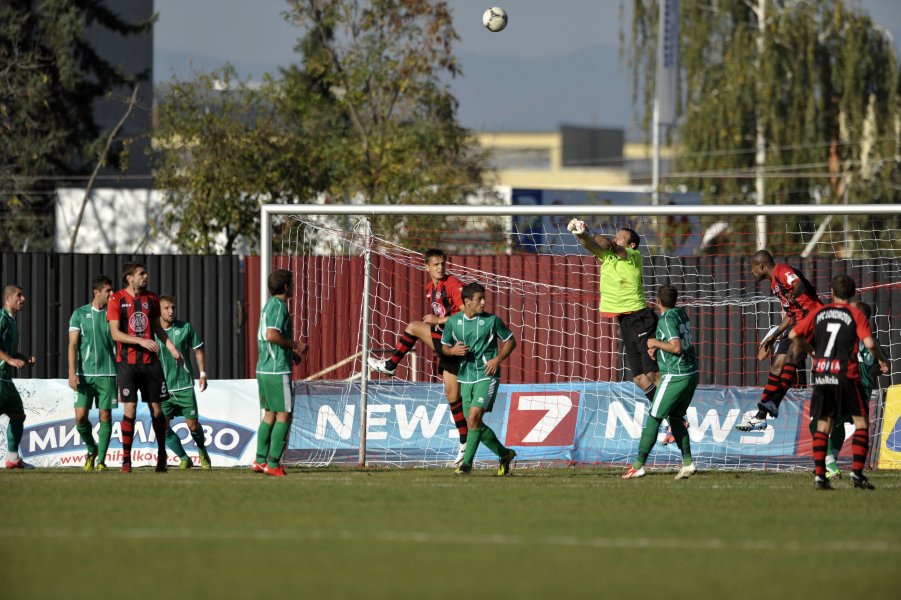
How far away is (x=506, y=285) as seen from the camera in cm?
1908

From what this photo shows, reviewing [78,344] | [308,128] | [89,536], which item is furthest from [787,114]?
[89,536]

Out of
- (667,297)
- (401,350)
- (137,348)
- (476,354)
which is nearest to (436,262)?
(401,350)

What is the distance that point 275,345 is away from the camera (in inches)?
495

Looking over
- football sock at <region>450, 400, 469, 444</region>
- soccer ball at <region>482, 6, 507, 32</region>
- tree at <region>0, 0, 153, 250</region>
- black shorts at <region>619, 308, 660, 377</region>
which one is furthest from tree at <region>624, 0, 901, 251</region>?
football sock at <region>450, 400, 469, 444</region>

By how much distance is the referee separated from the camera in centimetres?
1426

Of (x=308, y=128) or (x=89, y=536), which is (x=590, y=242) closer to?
(x=89, y=536)

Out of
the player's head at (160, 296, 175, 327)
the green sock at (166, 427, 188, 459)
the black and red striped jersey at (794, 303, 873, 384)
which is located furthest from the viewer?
the player's head at (160, 296, 175, 327)

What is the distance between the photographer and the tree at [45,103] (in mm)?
32781

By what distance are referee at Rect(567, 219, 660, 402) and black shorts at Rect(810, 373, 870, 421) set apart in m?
2.62

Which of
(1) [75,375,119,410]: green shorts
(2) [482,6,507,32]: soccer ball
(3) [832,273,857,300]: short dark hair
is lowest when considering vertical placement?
(1) [75,375,119,410]: green shorts

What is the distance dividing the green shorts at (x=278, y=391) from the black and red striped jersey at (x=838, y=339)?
5.00 meters

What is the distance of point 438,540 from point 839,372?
5286 millimetres

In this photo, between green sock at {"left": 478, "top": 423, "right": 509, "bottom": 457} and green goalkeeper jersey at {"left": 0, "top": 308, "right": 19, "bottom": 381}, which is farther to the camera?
green goalkeeper jersey at {"left": 0, "top": 308, "right": 19, "bottom": 381}

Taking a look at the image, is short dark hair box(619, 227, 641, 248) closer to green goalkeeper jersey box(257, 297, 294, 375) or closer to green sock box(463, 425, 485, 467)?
green sock box(463, 425, 485, 467)
